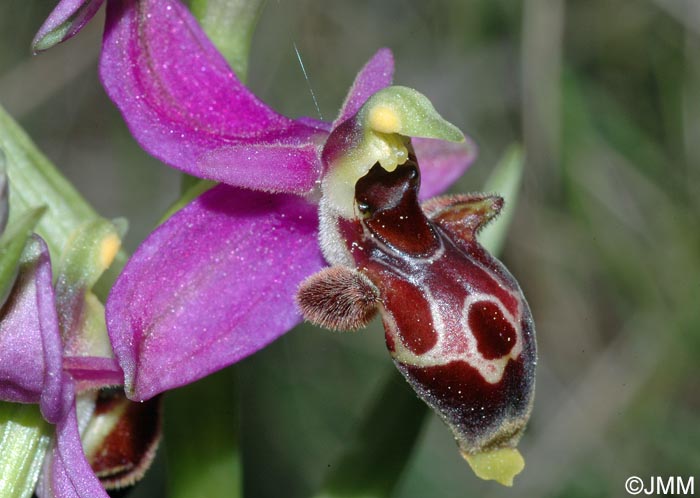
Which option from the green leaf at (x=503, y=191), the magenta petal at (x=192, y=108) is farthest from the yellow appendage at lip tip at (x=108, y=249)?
the green leaf at (x=503, y=191)

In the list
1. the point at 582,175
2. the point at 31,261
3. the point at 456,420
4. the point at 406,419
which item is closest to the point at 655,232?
the point at 582,175

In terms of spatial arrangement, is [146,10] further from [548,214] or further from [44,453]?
[548,214]

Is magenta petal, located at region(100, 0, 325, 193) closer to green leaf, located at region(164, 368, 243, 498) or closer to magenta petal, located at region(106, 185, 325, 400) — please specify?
magenta petal, located at region(106, 185, 325, 400)

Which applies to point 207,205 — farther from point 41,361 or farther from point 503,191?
point 503,191

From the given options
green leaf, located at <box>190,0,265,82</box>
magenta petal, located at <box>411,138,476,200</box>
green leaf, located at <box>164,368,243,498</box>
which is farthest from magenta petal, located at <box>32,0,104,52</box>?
magenta petal, located at <box>411,138,476,200</box>

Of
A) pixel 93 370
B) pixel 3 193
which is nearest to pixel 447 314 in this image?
pixel 93 370
